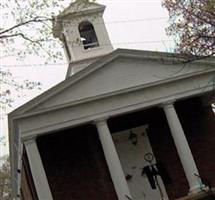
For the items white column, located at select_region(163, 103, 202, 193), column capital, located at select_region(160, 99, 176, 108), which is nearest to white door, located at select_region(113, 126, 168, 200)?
white column, located at select_region(163, 103, 202, 193)

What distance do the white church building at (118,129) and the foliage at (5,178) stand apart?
2796 cm

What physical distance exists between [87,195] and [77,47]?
257 inches

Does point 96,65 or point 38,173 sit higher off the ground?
point 96,65

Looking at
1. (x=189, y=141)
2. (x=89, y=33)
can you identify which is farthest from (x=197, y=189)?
(x=89, y=33)

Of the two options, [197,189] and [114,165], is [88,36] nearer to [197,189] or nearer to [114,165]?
[114,165]

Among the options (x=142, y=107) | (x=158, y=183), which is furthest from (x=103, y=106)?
(x=158, y=183)

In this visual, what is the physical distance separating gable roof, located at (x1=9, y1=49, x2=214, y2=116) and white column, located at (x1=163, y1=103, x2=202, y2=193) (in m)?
1.80

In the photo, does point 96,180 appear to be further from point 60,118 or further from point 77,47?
point 77,47

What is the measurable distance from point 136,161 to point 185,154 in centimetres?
267

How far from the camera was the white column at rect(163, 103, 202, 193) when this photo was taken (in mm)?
18281

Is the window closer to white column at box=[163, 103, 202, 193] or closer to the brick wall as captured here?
the brick wall

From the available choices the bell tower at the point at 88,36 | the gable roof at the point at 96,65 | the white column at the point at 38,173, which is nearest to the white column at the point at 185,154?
the gable roof at the point at 96,65

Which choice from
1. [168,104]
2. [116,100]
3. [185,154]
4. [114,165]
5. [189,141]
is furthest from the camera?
[189,141]

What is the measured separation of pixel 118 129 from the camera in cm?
2097
